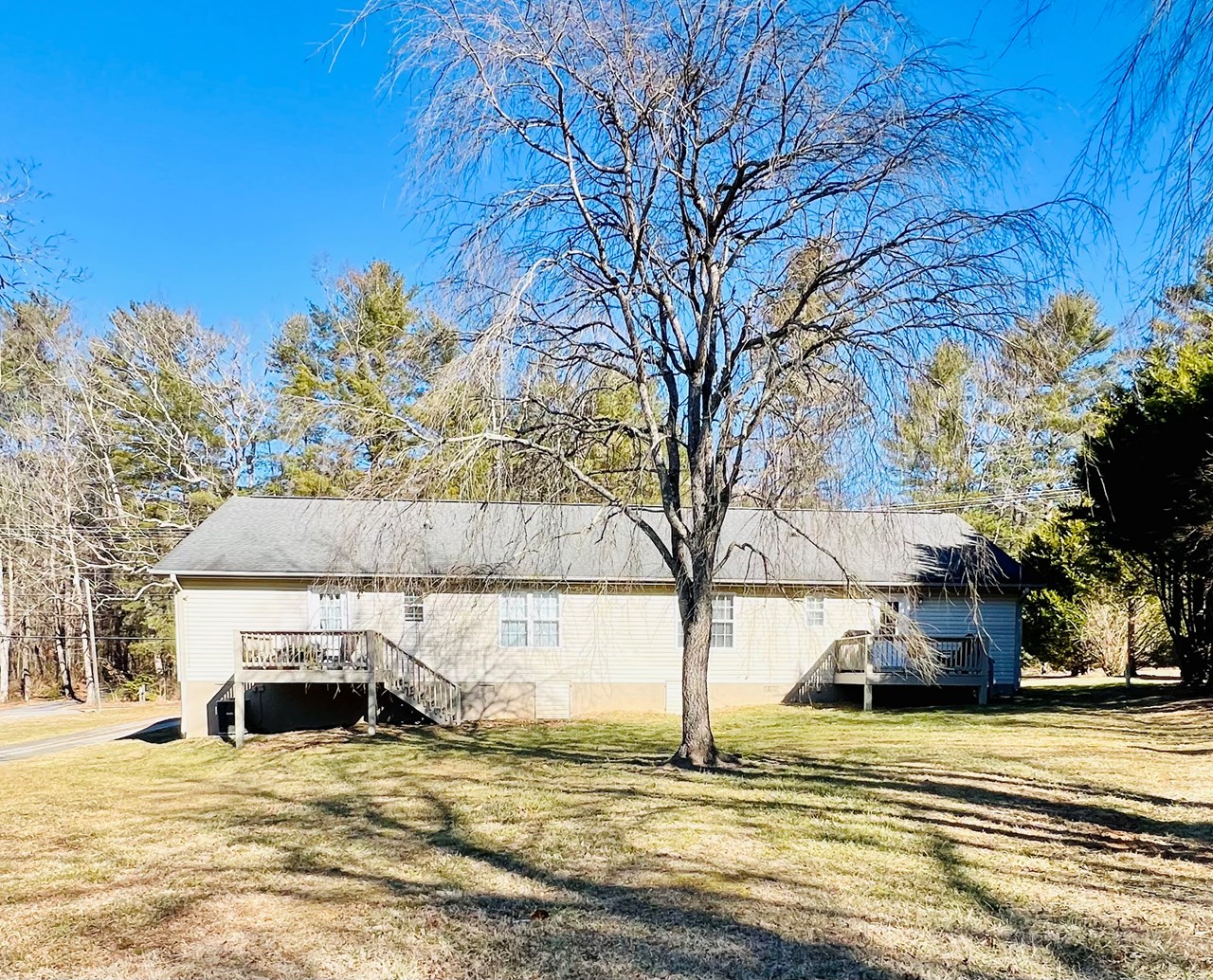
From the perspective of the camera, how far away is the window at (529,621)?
17859 mm

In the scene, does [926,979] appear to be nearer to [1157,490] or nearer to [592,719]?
[592,719]

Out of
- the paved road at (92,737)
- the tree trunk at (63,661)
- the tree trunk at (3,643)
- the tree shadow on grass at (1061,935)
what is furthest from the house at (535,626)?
the tree trunk at (3,643)

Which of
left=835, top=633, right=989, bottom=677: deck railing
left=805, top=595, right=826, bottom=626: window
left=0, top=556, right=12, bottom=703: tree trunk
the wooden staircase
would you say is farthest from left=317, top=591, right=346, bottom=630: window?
left=0, top=556, right=12, bottom=703: tree trunk

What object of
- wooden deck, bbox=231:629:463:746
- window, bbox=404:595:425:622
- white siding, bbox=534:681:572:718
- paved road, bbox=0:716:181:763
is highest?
window, bbox=404:595:425:622

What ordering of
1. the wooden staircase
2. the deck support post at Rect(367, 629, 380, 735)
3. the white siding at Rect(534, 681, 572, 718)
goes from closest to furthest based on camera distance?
the deck support post at Rect(367, 629, 380, 735)
the wooden staircase
the white siding at Rect(534, 681, 572, 718)

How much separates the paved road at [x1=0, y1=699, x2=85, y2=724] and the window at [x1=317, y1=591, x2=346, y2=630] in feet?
41.1

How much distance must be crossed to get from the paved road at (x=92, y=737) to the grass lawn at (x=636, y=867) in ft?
19.4

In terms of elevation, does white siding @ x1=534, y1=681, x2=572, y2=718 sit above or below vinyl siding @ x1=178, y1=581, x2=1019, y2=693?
below

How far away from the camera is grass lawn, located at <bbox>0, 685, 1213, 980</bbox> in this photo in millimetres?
4332

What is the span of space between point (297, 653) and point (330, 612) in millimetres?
2215

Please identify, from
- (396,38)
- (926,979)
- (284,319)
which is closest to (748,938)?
(926,979)

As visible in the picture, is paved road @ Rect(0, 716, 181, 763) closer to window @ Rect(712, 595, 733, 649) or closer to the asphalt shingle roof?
the asphalt shingle roof

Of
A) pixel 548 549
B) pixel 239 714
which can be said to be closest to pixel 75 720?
pixel 239 714

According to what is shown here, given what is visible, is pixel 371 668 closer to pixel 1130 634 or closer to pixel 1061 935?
pixel 1061 935
